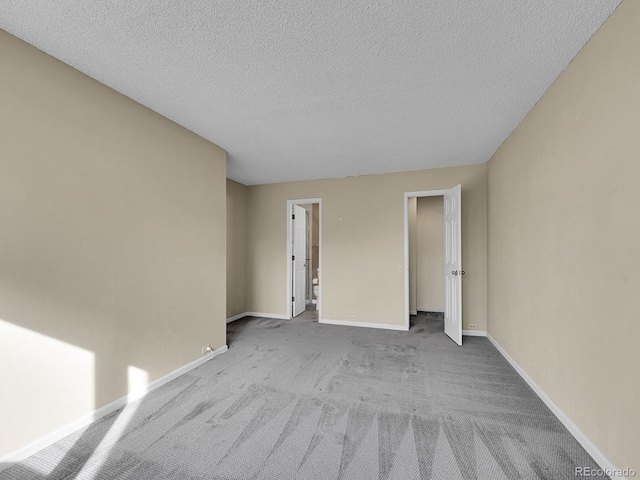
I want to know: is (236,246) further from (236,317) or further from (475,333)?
(475,333)

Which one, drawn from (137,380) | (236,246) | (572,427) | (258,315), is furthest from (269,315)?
(572,427)

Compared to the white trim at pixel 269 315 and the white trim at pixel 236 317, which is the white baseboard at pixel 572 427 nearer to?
the white trim at pixel 269 315

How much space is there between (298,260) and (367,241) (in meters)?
1.53

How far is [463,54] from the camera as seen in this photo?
1.72m

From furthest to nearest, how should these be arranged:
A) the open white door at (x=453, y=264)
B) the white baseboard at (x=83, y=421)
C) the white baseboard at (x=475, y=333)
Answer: the white baseboard at (x=475, y=333) → the open white door at (x=453, y=264) → the white baseboard at (x=83, y=421)

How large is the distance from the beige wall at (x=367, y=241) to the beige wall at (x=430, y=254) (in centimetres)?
146

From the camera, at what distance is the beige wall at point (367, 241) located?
13.3 ft

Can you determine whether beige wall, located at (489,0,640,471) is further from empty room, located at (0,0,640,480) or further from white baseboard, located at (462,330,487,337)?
white baseboard, located at (462,330,487,337)

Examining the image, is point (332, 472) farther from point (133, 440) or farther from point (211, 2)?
point (211, 2)

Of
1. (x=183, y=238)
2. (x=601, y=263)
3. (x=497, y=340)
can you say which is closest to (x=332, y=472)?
(x=601, y=263)

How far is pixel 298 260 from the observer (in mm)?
5371

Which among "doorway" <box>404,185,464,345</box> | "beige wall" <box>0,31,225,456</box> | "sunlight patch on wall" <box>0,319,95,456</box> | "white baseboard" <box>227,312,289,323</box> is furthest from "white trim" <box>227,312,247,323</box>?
"doorway" <box>404,185,464,345</box>

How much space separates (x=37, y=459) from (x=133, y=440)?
0.49m

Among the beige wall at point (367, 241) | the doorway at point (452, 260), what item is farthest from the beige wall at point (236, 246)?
the doorway at point (452, 260)
